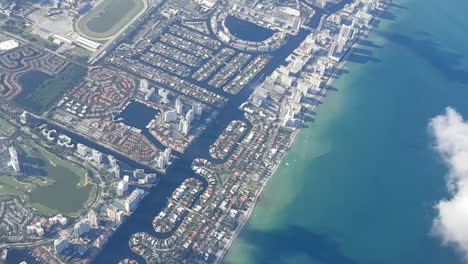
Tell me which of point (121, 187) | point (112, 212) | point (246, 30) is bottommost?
point (112, 212)

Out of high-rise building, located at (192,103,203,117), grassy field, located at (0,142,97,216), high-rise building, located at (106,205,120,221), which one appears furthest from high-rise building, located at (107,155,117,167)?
high-rise building, located at (192,103,203,117)

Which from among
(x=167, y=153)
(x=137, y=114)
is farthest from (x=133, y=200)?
(x=137, y=114)

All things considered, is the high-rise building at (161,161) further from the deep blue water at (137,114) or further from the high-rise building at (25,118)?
the high-rise building at (25,118)

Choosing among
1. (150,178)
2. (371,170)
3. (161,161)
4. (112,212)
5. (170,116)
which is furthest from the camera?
(170,116)

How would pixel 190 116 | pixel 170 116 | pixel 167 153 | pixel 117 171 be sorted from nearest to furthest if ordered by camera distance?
1. pixel 117 171
2. pixel 167 153
3. pixel 190 116
4. pixel 170 116

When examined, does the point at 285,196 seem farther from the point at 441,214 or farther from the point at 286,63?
the point at 286,63

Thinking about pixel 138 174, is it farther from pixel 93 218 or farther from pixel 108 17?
pixel 108 17
